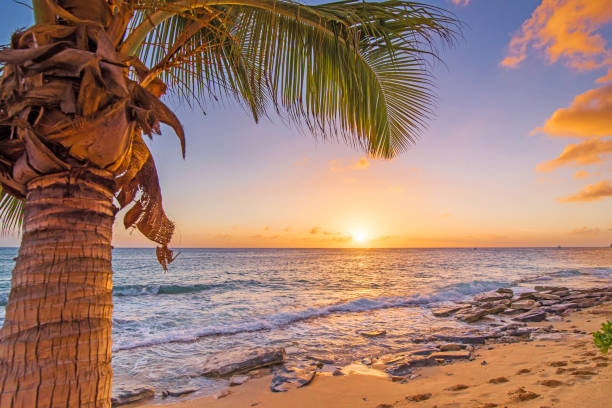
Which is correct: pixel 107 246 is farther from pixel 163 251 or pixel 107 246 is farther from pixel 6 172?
pixel 163 251

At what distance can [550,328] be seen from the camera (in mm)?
8242

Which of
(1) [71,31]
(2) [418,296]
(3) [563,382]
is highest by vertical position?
(1) [71,31]

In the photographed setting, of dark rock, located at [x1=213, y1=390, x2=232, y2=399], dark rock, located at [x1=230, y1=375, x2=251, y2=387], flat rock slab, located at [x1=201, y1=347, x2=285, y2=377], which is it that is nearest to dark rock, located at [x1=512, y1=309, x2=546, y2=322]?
flat rock slab, located at [x1=201, y1=347, x2=285, y2=377]

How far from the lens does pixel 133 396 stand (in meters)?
5.30

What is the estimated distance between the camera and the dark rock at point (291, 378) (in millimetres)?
5395

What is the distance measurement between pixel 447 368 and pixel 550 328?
4.62 metres

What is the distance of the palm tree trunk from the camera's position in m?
1.33

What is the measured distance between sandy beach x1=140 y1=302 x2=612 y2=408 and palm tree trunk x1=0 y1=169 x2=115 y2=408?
13.3 ft

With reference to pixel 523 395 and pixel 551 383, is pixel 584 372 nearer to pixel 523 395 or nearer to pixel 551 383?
pixel 551 383

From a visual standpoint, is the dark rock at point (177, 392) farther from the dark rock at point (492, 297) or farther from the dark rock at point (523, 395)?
the dark rock at point (492, 297)

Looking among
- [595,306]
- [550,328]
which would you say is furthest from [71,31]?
[595,306]

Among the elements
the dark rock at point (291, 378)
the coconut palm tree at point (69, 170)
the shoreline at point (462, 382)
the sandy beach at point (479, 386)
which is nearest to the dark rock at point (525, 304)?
the shoreline at point (462, 382)

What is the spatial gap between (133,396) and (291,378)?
2637mm

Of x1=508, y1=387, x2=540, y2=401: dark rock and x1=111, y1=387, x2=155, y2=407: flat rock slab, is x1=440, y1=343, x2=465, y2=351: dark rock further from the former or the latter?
x1=111, y1=387, x2=155, y2=407: flat rock slab
